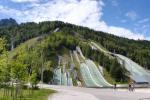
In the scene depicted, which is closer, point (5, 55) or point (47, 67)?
point (5, 55)

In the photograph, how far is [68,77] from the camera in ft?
621

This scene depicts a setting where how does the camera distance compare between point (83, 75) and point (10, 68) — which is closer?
point (10, 68)

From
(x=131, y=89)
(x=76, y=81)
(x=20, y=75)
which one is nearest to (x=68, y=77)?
(x=76, y=81)

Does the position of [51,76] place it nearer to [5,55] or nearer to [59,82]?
[59,82]

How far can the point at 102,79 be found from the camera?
197 metres

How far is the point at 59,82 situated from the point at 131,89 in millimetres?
96314

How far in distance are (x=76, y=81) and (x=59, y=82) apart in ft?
27.2

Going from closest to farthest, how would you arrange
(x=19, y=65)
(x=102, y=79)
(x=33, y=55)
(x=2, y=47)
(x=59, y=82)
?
1. (x=2, y=47)
2. (x=19, y=65)
3. (x=33, y=55)
4. (x=59, y=82)
5. (x=102, y=79)

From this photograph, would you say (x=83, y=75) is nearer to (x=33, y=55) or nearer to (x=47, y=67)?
(x=47, y=67)

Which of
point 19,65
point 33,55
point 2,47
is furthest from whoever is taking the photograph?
point 33,55

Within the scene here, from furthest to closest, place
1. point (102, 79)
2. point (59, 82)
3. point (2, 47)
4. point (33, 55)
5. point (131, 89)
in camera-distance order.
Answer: point (102, 79) < point (59, 82) < point (33, 55) < point (131, 89) < point (2, 47)

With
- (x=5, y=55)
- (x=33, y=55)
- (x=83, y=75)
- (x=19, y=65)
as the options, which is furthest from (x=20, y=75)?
(x=83, y=75)

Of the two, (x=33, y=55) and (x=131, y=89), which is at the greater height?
(x=33, y=55)

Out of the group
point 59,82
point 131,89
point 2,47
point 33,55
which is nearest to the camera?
point 2,47
